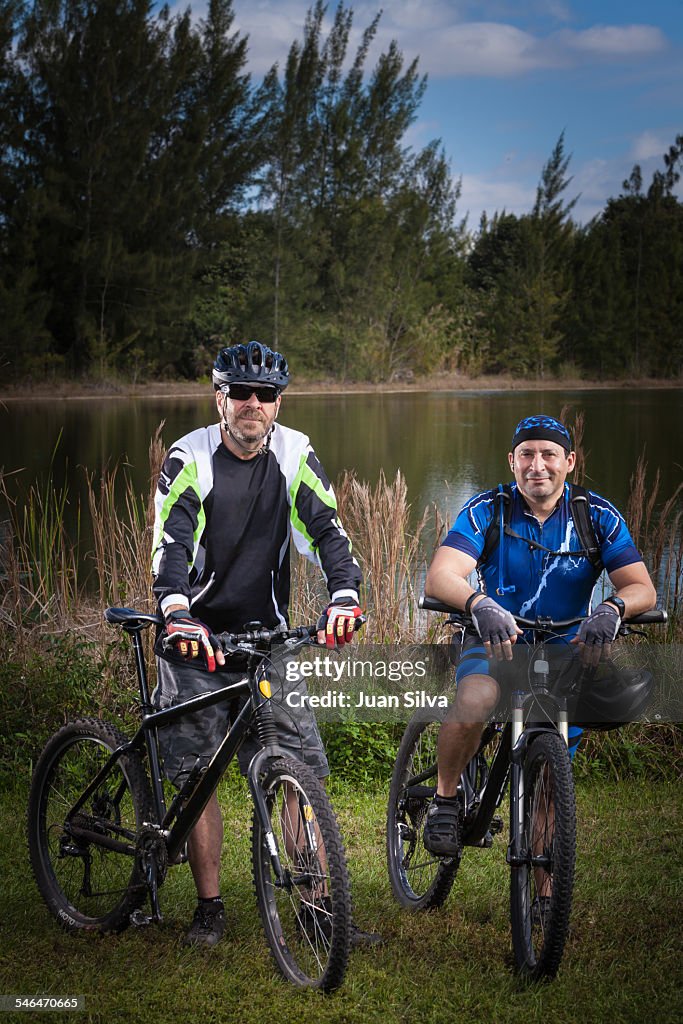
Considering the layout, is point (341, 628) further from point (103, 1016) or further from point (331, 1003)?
point (103, 1016)

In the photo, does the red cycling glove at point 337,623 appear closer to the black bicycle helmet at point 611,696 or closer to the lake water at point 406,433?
the black bicycle helmet at point 611,696

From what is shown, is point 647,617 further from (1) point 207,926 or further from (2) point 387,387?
(2) point 387,387

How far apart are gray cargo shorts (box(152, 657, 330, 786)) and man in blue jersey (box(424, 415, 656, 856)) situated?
381mm

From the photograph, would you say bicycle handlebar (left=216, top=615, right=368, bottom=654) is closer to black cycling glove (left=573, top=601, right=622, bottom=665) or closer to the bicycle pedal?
black cycling glove (left=573, top=601, right=622, bottom=665)

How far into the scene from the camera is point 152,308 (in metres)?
31.8

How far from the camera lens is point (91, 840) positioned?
3598 mm

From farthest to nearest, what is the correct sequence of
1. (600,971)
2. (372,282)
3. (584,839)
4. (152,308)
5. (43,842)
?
(372,282) → (152,308) → (584,839) → (43,842) → (600,971)

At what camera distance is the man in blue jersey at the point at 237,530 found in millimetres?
3307

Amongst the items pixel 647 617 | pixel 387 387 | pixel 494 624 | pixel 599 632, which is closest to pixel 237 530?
pixel 494 624

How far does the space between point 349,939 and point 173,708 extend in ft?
2.59

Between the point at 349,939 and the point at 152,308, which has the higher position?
the point at 152,308

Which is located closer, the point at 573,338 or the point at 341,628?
the point at 341,628

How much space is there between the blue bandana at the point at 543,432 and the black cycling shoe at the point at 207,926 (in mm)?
1612

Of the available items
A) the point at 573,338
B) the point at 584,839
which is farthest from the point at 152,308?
the point at 584,839
